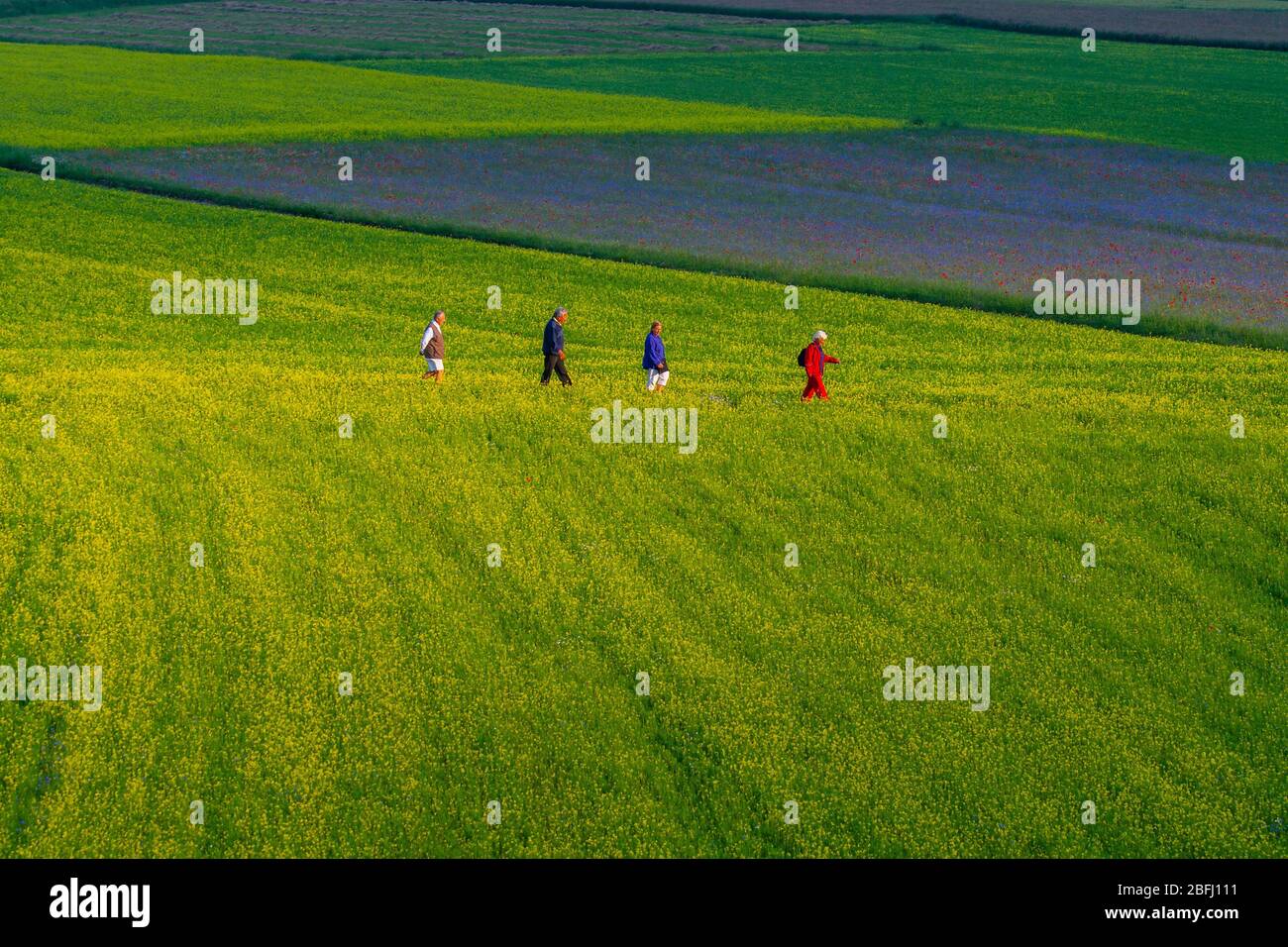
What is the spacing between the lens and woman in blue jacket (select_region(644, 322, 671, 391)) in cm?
2620

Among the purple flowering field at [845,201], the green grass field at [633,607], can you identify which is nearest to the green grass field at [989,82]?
the purple flowering field at [845,201]

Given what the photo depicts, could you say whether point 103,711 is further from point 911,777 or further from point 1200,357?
point 1200,357

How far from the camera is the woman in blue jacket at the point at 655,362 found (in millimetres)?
26203

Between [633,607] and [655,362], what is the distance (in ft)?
27.9

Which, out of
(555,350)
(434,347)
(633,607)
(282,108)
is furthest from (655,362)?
(282,108)

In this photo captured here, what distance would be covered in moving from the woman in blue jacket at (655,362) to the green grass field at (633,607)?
530 millimetres

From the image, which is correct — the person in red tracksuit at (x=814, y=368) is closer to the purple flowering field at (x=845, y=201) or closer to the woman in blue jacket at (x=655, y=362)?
the woman in blue jacket at (x=655, y=362)

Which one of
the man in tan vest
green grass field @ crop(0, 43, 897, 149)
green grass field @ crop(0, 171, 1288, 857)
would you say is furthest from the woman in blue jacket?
green grass field @ crop(0, 43, 897, 149)

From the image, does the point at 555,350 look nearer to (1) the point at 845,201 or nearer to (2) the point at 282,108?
(1) the point at 845,201

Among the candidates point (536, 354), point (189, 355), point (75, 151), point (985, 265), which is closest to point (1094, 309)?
point (985, 265)

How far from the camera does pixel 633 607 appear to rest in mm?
19156

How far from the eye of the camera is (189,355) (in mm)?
31750
